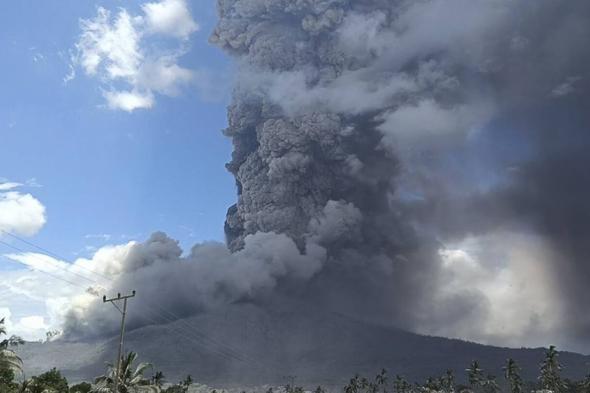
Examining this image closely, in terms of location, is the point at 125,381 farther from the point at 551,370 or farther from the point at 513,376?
the point at 513,376

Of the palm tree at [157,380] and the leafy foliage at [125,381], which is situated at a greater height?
the leafy foliage at [125,381]

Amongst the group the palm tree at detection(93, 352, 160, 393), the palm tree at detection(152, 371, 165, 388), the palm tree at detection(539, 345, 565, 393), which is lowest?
the palm tree at detection(152, 371, 165, 388)

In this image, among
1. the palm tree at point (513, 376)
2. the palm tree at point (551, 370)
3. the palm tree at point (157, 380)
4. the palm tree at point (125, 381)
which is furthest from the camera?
the palm tree at point (513, 376)

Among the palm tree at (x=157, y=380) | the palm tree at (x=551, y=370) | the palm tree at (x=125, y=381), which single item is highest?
the palm tree at (x=551, y=370)

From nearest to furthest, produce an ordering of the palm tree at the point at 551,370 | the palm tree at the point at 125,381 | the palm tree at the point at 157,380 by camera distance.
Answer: the palm tree at the point at 125,381 → the palm tree at the point at 157,380 → the palm tree at the point at 551,370

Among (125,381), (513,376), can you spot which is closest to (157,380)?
(125,381)

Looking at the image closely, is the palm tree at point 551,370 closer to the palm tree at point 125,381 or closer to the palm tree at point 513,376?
the palm tree at point 513,376

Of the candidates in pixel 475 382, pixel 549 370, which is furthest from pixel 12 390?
pixel 475 382

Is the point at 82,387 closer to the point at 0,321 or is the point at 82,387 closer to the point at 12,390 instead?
the point at 0,321

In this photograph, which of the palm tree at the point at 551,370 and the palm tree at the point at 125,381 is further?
the palm tree at the point at 551,370

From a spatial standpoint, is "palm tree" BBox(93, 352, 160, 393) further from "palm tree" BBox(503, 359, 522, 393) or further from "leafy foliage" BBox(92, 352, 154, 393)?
"palm tree" BBox(503, 359, 522, 393)

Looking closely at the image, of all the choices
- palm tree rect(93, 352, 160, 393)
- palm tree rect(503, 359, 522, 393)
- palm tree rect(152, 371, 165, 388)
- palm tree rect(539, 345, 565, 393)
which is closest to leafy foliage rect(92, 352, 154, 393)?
palm tree rect(93, 352, 160, 393)

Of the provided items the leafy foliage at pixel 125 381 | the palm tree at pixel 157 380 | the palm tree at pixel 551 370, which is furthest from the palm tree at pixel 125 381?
the palm tree at pixel 551 370
